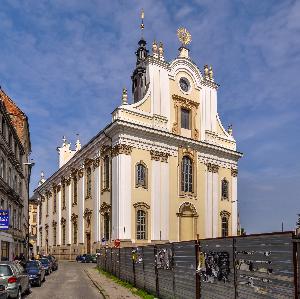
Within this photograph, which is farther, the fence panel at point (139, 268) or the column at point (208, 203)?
the column at point (208, 203)

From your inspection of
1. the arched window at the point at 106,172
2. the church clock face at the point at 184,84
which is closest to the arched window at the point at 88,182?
the arched window at the point at 106,172

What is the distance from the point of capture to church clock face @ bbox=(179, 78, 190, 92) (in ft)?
180

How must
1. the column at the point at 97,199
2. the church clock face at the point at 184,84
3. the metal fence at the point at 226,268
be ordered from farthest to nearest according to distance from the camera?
the church clock face at the point at 184,84, the column at the point at 97,199, the metal fence at the point at 226,268

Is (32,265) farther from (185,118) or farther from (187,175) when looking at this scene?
(185,118)

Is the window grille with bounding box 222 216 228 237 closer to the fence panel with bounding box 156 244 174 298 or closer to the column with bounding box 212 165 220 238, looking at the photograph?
the column with bounding box 212 165 220 238

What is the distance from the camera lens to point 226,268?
1234 cm

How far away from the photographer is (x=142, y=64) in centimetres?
5675

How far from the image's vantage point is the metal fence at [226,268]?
9469 millimetres

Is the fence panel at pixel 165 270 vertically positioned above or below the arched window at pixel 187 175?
below

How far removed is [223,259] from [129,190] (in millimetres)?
35247

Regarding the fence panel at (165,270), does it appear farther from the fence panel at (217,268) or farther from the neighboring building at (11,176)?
the neighboring building at (11,176)

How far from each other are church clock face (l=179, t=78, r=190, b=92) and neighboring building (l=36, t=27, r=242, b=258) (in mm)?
116

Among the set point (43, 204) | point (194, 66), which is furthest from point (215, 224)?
point (43, 204)

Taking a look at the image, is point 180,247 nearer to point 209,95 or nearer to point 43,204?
point 209,95
